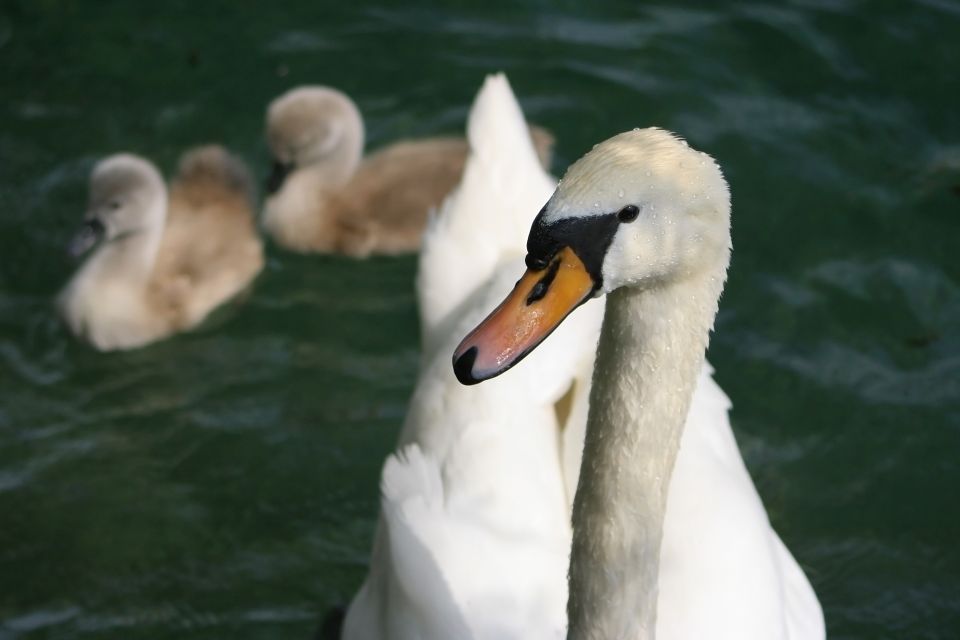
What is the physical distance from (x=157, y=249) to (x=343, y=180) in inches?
30.2

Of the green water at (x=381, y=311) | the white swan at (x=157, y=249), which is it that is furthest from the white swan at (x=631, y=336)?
the white swan at (x=157, y=249)

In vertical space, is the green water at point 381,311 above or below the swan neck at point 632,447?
below

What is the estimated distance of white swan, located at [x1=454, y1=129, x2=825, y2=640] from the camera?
6.91ft

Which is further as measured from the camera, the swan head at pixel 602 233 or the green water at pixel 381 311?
the green water at pixel 381 311

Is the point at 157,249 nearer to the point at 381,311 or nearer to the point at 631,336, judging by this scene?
the point at 381,311

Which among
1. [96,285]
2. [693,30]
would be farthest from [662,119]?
[96,285]

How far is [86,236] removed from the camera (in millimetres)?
4906

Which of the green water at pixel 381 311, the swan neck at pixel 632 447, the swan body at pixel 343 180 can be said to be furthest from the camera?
the swan body at pixel 343 180

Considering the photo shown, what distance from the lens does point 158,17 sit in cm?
601

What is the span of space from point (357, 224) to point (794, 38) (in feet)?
7.09

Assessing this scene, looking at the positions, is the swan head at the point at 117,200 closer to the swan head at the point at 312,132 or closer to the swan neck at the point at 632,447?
the swan head at the point at 312,132

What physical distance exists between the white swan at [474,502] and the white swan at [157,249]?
1311mm

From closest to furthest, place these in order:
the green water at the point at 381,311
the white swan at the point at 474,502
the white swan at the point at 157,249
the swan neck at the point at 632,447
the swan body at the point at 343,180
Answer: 1. the swan neck at the point at 632,447
2. the white swan at the point at 474,502
3. the green water at the point at 381,311
4. the white swan at the point at 157,249
5. the swan body at the point at 343,180

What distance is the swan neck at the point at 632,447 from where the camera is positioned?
2.27 meters
